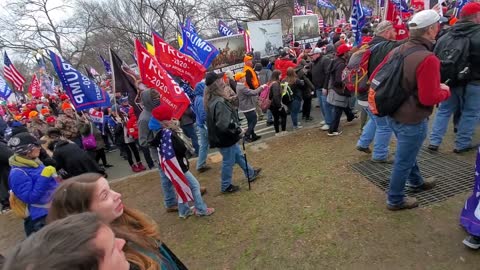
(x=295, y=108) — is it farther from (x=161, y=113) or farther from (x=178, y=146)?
(x=161, y=113)

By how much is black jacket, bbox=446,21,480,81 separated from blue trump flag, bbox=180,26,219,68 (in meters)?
4.94

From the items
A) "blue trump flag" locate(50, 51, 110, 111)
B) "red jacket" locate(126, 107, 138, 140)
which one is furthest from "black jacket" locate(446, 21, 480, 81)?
"blue trump flag" locate(50, 51, 110, 111)

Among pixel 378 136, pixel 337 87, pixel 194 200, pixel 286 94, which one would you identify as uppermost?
pixel 337 87

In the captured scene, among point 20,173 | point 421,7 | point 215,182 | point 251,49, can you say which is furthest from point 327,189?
point 251,49

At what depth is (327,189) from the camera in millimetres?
4379

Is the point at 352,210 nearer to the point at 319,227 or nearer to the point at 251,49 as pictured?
the point at 319,227

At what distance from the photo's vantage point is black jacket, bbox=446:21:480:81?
4.23 m

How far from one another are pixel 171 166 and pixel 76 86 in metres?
3.59

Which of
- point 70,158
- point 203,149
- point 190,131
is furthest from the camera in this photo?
point 190,131

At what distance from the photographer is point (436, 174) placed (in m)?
4.21

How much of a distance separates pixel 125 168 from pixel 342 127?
5535mm

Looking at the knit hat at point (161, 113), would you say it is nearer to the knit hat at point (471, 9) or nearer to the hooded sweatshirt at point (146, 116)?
the hooded sweatshirt at point (146, 116)

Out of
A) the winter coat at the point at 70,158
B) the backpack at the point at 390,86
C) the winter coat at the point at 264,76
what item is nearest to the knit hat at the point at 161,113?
the winter coat at the point at 70,158

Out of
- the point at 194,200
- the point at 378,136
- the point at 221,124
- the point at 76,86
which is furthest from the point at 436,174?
the point at 76,86
